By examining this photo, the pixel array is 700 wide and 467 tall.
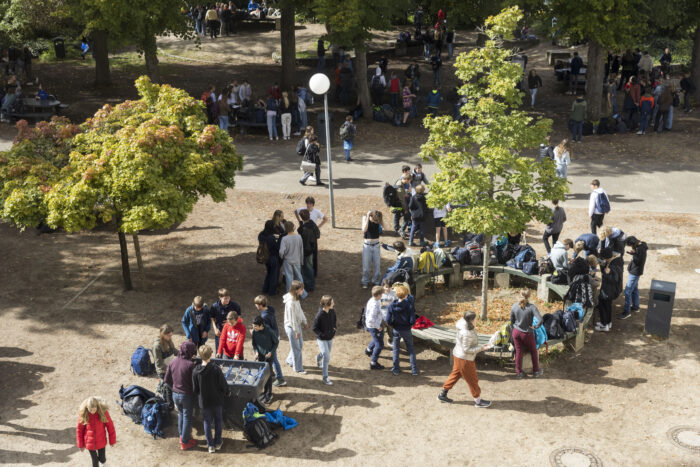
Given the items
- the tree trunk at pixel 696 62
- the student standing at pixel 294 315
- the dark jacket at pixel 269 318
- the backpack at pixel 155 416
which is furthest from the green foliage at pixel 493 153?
the tree trunk at pixel 696 62

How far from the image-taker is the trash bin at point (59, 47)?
38281 millimetres

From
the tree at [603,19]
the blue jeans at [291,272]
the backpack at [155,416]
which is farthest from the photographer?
the tree at [603,19]

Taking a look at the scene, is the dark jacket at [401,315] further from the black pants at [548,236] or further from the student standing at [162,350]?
the black pants at [548,236]

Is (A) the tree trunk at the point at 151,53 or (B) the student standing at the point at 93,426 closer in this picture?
(B) the student standing at the point at 93,426

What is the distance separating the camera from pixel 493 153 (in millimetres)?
13062

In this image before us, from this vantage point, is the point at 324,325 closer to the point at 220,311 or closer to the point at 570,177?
the point at 220,311

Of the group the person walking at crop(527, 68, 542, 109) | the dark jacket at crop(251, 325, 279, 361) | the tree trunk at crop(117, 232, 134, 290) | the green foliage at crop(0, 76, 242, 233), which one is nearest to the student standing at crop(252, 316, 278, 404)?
the dark jacket at crop(251, 325, 279, 361)

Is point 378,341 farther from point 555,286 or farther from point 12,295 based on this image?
point 12,295

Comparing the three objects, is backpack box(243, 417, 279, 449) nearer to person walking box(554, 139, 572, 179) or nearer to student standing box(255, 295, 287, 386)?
student standing box(255, 295, 287, 386)

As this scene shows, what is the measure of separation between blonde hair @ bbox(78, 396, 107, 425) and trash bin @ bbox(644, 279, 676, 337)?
9469 millimetres

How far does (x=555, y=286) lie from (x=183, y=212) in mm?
7235

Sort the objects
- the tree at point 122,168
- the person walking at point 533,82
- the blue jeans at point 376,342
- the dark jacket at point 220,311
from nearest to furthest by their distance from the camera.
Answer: the dark jacket at point 220,311
the blue jeans at point 376,342
the tree at point 122,168
the person walking at point 533,82

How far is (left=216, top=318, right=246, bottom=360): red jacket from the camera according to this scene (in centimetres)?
1214

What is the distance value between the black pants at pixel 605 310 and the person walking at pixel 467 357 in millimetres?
3210
